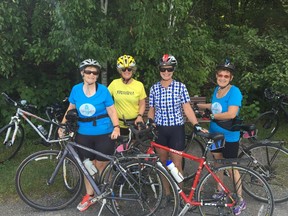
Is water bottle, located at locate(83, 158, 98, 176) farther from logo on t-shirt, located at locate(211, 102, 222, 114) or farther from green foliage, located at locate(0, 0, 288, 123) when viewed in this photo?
green foliage, located at locate(0, 0, 288, 123)

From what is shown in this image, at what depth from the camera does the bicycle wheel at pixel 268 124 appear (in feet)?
23.0

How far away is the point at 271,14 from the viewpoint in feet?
32.0

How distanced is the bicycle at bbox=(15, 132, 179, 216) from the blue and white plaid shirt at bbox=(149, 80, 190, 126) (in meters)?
0.49

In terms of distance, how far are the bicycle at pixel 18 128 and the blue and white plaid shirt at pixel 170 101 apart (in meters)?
1.94

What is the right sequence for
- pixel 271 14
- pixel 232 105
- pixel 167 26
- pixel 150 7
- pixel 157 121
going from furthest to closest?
pixel 271 14, pixel 167 26, pixel 150 7, pixel 157 121, pixel 232 105

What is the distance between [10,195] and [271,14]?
8.35 meters

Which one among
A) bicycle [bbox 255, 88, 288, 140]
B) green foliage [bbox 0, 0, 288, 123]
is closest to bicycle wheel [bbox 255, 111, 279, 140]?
bicycle [bbox 255, 88, 288, 140]

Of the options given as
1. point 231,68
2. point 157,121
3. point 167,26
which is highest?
point 167,26

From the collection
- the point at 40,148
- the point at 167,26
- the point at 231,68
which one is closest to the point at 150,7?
the point at 167,26

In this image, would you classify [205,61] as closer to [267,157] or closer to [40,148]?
Result: [267,157]

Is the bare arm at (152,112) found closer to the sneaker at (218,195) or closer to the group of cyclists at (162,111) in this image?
the group of cyclists at (162,111)

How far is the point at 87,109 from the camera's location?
3795 millimetres

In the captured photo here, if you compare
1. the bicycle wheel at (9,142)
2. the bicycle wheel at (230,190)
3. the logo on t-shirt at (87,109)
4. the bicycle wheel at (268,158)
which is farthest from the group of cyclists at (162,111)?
the bicycle wheel at (9,142)

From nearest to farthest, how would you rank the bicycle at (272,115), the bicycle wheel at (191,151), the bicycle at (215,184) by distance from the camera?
the bicycle at (215,184), the bicycle wheel at (191,151), the bicycle at (272,115)
